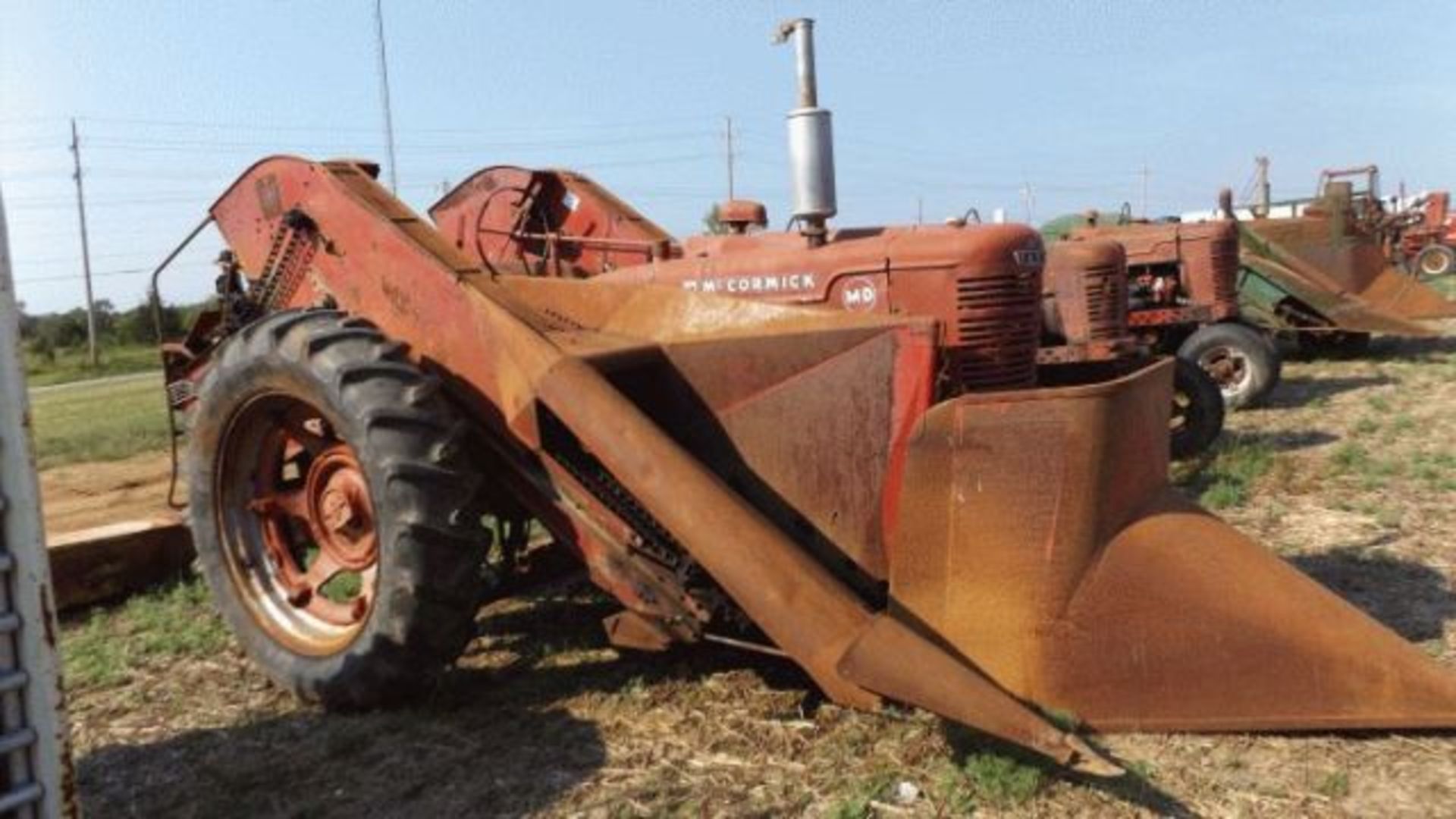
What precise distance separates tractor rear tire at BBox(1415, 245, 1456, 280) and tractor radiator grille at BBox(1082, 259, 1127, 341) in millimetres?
23725

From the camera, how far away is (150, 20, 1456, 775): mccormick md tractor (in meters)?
3.33

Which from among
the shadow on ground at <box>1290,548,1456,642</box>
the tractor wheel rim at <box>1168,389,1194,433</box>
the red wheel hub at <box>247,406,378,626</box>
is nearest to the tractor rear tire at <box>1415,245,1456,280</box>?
the tractor wheel rim at <box>1168,389,1194,433</box>

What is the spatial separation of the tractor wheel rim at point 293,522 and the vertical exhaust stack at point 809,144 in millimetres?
1944

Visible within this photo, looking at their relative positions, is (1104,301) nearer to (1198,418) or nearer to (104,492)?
(1198,418)

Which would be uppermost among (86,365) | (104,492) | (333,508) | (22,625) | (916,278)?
(916,278)

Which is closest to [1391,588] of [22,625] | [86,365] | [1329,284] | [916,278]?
[916,278]

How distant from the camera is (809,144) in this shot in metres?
4.47

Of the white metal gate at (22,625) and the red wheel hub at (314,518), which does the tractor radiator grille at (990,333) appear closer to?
the red wheel hub at (314,518)

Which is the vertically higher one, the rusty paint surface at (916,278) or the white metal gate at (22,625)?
the rusty paint surface at (916,278)

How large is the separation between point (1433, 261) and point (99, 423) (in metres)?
28.8

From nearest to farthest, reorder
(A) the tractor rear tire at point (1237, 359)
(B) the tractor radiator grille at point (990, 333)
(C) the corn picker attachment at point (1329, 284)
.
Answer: (B) the tractor radiator grille at point (990, 333)
(A) the tractor rear tire at point (1237, 359)
(C) the corn picker attachment at point (1329, 284)

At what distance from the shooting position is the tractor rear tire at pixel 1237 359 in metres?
10.7

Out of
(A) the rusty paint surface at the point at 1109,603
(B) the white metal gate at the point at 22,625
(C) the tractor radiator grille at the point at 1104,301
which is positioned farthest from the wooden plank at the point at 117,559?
(C) the tractor radiator grille at the point at 1104,301

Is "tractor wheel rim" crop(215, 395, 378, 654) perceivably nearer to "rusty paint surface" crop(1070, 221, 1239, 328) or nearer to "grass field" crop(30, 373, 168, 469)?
"grass field" crop(30, 373, 168, 469)
